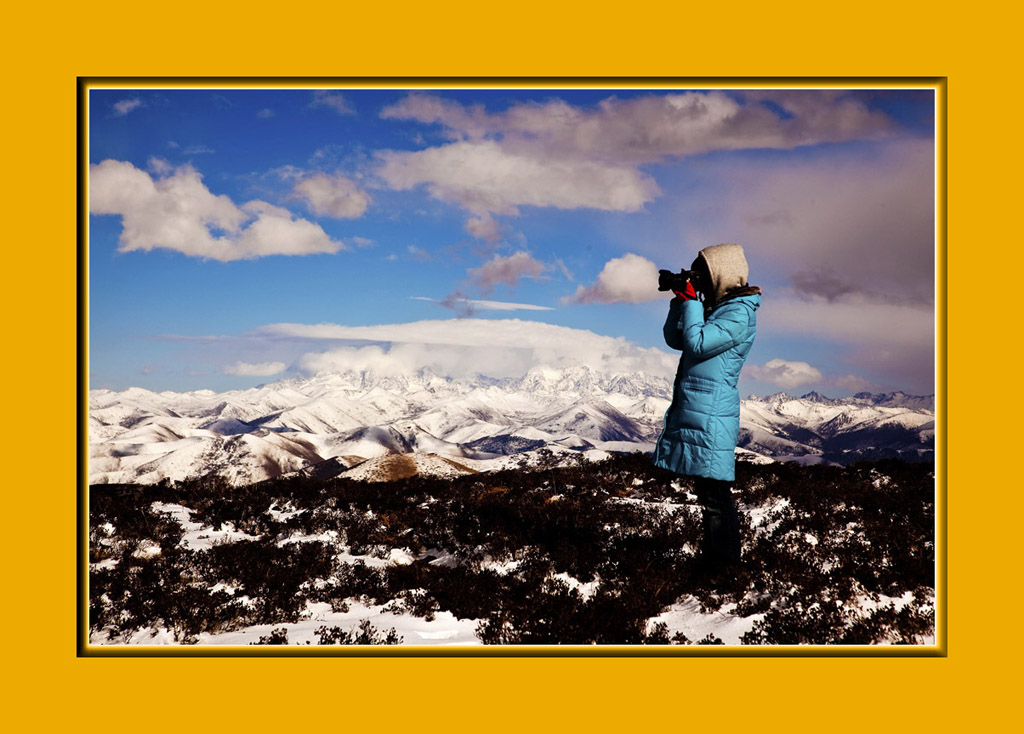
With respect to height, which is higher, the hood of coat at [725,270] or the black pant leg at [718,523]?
the hood of coat at [725,270]

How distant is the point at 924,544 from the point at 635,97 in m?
7.37

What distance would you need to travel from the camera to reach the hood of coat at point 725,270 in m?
6.80

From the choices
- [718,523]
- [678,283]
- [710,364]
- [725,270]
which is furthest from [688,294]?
[718,523]

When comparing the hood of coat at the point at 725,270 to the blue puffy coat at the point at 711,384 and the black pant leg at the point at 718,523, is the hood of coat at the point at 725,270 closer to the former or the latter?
the blue puffy coat at the point at 711,384

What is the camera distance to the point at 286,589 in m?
8.23

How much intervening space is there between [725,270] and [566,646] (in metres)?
4.35

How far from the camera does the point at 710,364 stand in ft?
21.9

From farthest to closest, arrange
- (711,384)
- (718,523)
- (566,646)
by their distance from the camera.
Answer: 1. (718,523)
2. (711,384)
3. (566,646)

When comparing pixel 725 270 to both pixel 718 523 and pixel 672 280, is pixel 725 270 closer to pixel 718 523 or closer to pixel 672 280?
pixel 672 280

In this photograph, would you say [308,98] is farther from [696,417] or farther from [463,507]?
[463,507]

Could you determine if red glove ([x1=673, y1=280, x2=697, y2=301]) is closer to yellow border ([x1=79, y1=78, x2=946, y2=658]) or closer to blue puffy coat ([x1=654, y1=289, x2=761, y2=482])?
blue puffy coat ([x1=654, y1=289, x2=761, y2=482])

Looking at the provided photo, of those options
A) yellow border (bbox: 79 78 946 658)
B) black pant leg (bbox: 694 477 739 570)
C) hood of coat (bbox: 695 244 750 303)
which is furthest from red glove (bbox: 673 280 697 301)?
yellow border (bbox: 79 78 946 658)

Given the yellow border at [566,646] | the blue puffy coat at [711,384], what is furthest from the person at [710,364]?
the yellow border at [566,646]
